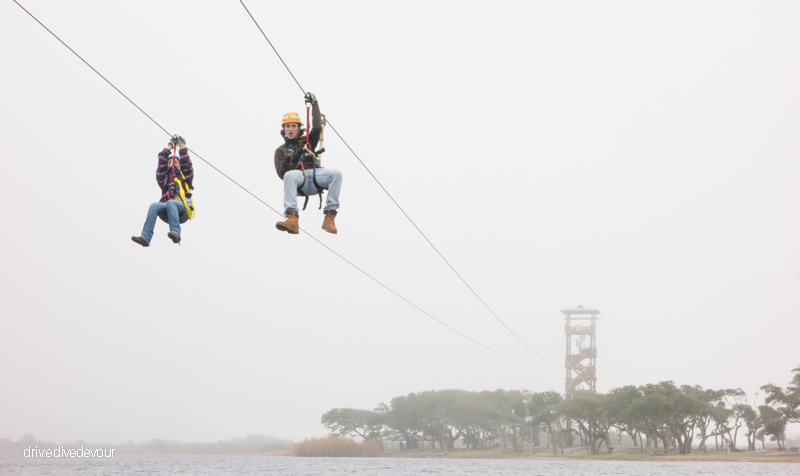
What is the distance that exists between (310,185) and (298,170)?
1.25 feet

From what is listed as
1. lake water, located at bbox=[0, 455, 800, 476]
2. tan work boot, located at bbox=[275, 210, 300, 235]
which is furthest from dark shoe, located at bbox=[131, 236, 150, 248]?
lake water, located at bbox=[0, 455, 800, 476]

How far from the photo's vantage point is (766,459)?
85562 mm

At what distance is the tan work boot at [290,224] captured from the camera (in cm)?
1391

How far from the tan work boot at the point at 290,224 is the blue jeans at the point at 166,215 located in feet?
7.42

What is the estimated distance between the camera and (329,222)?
14852 millimetres

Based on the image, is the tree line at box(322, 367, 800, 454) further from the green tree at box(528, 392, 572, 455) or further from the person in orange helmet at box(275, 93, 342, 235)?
the person in orange helmet at box(275, 93, 342, 235)

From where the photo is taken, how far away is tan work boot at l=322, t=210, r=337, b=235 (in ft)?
48.4

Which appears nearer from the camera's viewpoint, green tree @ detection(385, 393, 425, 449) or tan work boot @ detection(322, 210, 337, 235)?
tan work boot @ detection(322, 210, 337, 235)

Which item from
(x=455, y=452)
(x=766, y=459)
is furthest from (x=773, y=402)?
(x=455, y=452)

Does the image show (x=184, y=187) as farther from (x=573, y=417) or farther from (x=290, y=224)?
(x=573, y=417)

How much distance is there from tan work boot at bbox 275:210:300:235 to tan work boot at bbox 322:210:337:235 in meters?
0.78

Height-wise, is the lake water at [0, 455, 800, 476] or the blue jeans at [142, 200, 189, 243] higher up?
the blue jeans at [142, 200, 189, 243]

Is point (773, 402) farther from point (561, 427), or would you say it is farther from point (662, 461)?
point (561, 427)

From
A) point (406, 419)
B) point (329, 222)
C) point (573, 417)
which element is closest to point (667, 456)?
point (573, 417)
